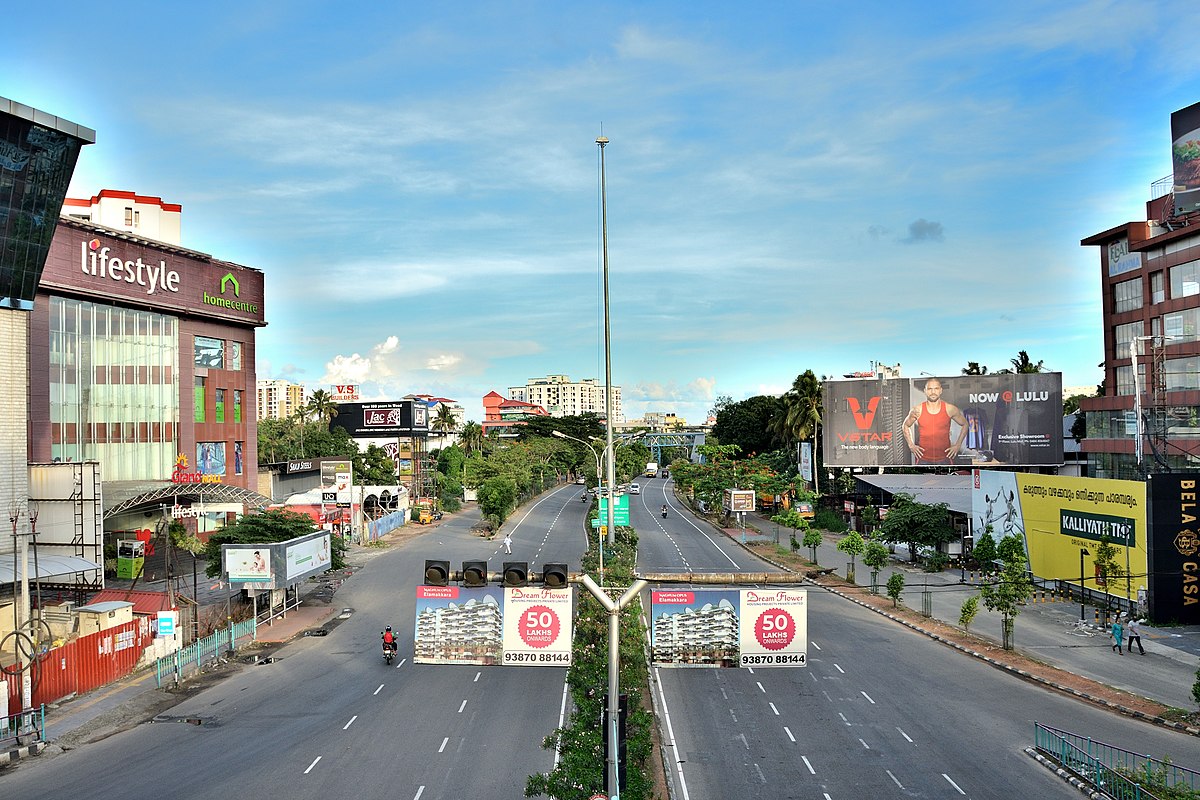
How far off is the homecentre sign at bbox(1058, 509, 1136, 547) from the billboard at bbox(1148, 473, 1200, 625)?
2.09 metres

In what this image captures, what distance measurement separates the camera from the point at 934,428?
78562 millimetres

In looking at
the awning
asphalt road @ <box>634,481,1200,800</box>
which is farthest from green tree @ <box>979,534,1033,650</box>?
the awning

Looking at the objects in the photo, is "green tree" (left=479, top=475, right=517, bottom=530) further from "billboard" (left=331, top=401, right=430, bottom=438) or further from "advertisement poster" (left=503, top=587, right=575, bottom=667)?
"billboard" (left=331, top=401, right=430, bottom=438)

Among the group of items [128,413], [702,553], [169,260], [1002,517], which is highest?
[169,260]

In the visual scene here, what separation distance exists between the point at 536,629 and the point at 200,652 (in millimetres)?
17895

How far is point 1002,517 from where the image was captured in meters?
53.9

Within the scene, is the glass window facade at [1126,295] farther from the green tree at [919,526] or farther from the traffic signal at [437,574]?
the traffic signal at [437,574]

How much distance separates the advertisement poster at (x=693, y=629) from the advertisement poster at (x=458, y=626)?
5213mm

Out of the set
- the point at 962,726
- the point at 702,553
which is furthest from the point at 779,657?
the point at 702,553

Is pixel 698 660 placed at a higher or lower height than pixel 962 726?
higher

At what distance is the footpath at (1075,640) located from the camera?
99.6 feet

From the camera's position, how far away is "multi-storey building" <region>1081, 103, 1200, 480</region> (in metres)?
58.7

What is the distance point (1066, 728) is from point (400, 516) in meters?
68.8

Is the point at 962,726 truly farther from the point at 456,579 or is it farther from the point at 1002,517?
the point at 1002,517
